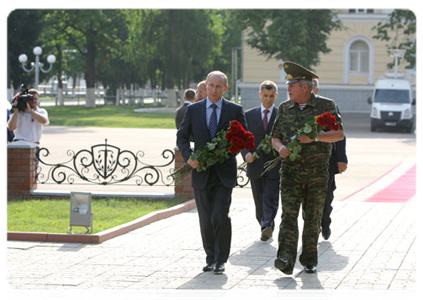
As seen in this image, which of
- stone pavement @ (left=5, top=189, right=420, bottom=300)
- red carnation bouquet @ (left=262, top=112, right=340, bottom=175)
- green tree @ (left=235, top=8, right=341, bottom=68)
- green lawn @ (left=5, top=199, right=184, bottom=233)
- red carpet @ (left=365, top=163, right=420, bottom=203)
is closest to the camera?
stone pavement @ (left=5, top=189, right=420, bottom=300)

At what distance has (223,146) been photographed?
8086mm

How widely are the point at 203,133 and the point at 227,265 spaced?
1.33 m

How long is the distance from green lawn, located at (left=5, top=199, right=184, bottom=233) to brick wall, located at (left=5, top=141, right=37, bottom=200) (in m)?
0.36

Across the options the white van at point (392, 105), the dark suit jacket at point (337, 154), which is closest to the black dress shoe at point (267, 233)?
the dark suit jacket at point (337, 154)

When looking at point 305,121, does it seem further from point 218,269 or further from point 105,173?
point 105,173

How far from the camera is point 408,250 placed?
30.8ft

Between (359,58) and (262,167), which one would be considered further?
(359,58)

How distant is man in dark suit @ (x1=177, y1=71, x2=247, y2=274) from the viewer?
828 cm

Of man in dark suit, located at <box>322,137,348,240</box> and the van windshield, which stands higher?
the van windshield

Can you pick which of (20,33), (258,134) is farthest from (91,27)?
(258,134)

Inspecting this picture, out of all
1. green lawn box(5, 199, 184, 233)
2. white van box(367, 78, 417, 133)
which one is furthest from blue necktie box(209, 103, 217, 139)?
white van box(367, 78, 417, 133)

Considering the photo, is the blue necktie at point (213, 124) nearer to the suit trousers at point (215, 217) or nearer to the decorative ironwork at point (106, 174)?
the suit trousers at point (215, 217)

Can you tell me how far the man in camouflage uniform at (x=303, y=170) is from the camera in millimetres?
8039

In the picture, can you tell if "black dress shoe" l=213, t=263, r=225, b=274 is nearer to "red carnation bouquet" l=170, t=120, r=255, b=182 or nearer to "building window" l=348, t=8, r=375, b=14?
"red carnation bouquet" l=170, t=120, r=255, b=182
